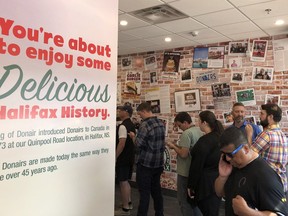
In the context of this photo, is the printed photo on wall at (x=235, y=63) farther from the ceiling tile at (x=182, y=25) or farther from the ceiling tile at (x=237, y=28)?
the ceiling tile at (x=182, y=25)

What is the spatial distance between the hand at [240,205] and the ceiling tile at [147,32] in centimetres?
288

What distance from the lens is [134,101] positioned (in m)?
5.78

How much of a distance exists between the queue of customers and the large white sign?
724mm

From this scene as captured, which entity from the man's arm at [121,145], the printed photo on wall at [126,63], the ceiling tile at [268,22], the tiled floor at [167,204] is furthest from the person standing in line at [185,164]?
the printed photo on wall at [126,63]

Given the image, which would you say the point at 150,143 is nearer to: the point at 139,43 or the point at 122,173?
the point at 122,173

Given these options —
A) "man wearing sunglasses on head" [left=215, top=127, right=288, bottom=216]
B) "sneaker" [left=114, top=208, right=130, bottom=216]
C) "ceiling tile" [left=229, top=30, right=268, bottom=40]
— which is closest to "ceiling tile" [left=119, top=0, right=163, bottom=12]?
"ceiling tile" [left=229, top=30, right=268, bottom=40]

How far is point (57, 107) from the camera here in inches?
51.5

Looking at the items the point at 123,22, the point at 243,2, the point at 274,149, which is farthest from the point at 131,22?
the point at 274,149

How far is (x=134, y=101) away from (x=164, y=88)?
2.45 ft

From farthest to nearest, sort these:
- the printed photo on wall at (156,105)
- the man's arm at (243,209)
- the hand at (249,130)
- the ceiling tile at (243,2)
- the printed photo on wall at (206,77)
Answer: the printed photo on wall at (156,105) → the printed photo on wall at (206,77) → the hand at (249,130) → the ceiling tile at (243,2) → the man's arm at (243,209)

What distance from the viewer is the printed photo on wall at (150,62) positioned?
5.46 metres

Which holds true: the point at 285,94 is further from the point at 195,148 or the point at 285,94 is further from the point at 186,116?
the point at 195,148

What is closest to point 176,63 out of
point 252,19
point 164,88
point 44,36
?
point 164,88

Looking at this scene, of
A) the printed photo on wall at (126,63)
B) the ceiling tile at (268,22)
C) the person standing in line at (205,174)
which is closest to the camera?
the person standing in line at (205,174)
